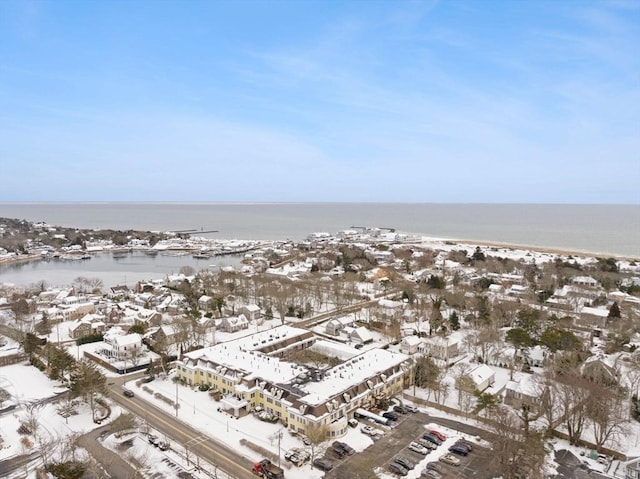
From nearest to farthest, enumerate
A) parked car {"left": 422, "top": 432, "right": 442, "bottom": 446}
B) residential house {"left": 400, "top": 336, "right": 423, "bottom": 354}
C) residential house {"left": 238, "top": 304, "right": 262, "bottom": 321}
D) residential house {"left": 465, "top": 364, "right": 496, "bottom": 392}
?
parked car {"left": 422, "top": 432, "right": 442, "bottom": 446} < residential house {"left": 465, "top": 364, "right": 496, "bottom": 392} < residential house {"left": 400, "top": 336, "right": 423, "bottom": 354} < residential house {"left": 238, "top": 304, "right": 262, "bottom": 321}

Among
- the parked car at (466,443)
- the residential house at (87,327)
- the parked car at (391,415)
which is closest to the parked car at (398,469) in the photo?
the parked car at (466,443)

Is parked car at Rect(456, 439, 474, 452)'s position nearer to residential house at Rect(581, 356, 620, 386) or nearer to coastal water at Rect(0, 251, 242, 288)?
residential house at Rect(581, 356, 620, 386)

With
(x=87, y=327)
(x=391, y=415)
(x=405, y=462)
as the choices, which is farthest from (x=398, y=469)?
(x=87, y=327)

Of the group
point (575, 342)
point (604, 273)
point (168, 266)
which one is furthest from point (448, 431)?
point (168, 266)

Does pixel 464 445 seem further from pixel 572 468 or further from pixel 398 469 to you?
pixel 572 468

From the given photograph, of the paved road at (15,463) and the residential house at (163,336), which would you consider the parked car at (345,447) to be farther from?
the residential house at (163,336)

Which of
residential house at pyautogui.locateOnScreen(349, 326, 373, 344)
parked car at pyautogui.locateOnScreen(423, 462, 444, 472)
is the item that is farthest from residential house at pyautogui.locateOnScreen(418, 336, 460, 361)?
parked car at pyautogui.locateOnScreen(423, 462, 444, 472)
